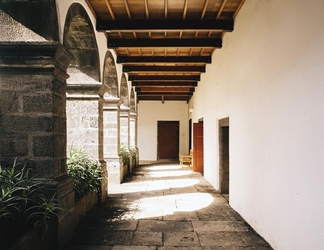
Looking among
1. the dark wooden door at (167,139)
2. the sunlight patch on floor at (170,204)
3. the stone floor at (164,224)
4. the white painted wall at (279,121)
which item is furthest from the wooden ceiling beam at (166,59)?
the dark wooden door at (167,139)

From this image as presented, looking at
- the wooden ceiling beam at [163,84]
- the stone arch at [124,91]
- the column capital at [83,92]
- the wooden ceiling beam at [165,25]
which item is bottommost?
the column capital at [83,92]

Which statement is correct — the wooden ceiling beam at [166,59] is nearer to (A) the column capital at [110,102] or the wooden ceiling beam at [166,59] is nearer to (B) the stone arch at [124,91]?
(A) the column capital at [110,102]

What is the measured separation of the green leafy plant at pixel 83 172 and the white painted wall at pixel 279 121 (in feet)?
6.79

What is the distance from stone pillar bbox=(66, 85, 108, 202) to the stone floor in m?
0.68

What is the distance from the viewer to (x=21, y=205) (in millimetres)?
2357

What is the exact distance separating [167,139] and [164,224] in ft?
31.6

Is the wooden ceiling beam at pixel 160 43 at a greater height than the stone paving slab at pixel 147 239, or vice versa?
the wooden ceiling beam at pixel 160 43

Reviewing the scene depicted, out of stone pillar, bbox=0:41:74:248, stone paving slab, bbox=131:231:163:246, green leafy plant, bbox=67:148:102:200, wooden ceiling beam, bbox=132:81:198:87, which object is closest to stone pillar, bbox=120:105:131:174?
wooden ceiling beam, bbox=132:81:198:87

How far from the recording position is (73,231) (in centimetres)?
305

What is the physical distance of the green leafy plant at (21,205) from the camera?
7.04 feet

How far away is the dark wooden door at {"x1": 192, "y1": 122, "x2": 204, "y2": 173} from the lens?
843 centimetres

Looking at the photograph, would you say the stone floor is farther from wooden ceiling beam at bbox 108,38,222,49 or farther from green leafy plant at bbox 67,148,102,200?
wooden ceiling beam at bbox 108,38,222,49

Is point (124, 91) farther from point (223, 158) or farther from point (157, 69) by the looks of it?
point (223, 158)

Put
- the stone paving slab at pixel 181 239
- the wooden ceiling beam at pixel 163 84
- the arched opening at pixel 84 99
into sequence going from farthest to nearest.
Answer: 1. the wooden ceiling beam at pixel 163 84
2. the arched opening at pixel 84 99
3. the stone paving slab at pixel 181 239
